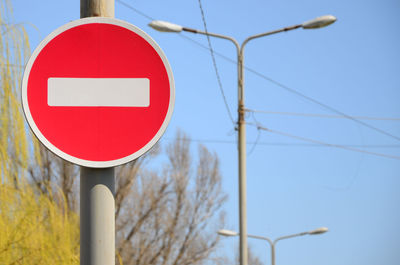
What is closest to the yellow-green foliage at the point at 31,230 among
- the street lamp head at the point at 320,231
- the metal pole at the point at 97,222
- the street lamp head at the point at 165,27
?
the metal pole at the point at 97,222

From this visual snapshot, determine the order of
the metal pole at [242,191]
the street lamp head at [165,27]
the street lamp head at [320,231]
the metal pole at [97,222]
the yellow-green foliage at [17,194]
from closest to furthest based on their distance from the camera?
the metal pole at [97,222] → the yellow-green foliage at [17,194] → the street lamp head at [165,27] → the metal pole at [242,191] → the street lamp head at [320,231]

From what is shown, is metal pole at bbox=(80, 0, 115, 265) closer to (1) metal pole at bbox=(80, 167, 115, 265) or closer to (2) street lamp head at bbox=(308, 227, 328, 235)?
(1) metal pole at bbox=(80, 167, 115, 265)

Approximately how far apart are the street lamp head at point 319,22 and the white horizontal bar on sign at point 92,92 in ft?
34.4

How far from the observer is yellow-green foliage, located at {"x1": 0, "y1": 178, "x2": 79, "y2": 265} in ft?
16.0

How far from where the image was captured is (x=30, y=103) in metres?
2.26

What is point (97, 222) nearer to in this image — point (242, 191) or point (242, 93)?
point (242, 191)

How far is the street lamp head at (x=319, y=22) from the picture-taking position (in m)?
12.3

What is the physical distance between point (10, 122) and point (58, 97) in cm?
276

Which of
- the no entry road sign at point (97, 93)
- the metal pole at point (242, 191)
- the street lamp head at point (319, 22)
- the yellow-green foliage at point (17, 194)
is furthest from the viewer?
the metal pole at point (242, 191)

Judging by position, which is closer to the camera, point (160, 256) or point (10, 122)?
point (10, 122)

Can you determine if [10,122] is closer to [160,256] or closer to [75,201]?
[75,201]

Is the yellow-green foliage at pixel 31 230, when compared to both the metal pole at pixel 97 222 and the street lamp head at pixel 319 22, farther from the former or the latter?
the street lamp head at pixel 319 22

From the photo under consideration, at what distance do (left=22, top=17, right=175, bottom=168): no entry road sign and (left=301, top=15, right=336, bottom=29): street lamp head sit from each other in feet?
34.1

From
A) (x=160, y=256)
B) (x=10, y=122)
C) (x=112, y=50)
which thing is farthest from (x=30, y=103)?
(x=160, y=256)
